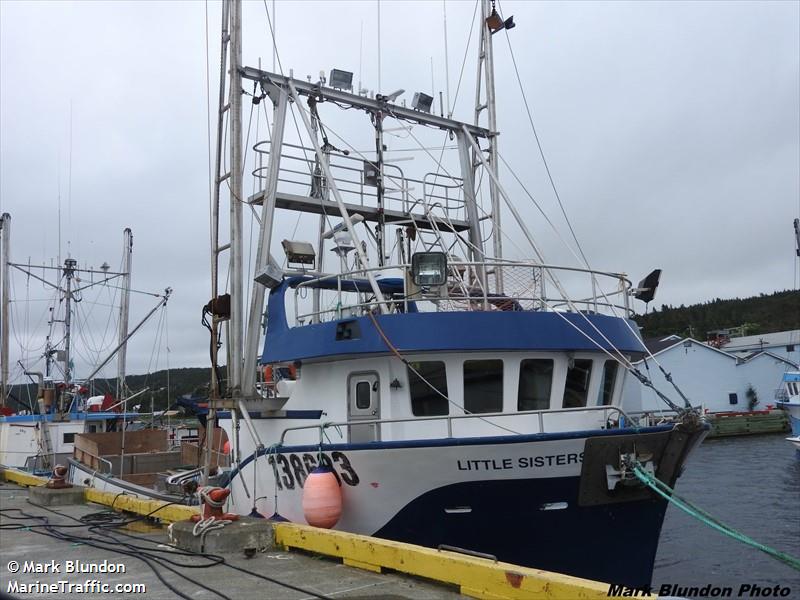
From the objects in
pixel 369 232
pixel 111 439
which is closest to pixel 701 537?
pixel 369 232

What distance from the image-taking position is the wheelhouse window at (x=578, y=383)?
29.3 ft

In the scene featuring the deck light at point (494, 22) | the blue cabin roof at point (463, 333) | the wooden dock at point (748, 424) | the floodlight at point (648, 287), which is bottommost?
the wooden dock at point (748, 424)

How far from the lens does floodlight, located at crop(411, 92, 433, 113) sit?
40.8 ft

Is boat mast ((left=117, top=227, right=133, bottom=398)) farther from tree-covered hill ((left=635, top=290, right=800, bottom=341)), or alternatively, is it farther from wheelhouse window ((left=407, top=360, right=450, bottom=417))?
tree-covered hill ((left=635, top=290, right=800, bottom=341))

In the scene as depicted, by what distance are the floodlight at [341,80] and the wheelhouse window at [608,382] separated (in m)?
6.21

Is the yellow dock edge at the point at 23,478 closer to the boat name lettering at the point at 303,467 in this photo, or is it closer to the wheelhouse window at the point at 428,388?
the boat name lettering at the point at 303,467

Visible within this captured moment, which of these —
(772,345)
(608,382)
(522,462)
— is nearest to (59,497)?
(522,462)

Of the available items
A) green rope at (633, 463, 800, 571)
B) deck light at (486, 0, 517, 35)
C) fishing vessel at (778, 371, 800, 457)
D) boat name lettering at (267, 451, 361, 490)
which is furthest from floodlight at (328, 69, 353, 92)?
fishing vessel at (778, 371, 800, 457)

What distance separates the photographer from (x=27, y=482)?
59.9 feet

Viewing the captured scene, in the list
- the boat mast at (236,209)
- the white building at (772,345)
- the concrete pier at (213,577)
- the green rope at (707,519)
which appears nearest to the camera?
the green rope at (707,519)

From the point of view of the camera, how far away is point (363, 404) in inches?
353

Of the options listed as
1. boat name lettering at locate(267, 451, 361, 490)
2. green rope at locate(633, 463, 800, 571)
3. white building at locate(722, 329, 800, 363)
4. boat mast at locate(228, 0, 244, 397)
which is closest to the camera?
green rope at locate(633, 463, 800, 571)

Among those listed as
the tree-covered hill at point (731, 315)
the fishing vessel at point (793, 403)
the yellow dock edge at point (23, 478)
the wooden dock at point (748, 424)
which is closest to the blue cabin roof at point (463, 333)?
the yellow dock edge at point (23, 478)

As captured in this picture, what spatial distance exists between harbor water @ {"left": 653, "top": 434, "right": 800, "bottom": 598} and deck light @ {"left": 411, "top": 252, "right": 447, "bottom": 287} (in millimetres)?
6721
